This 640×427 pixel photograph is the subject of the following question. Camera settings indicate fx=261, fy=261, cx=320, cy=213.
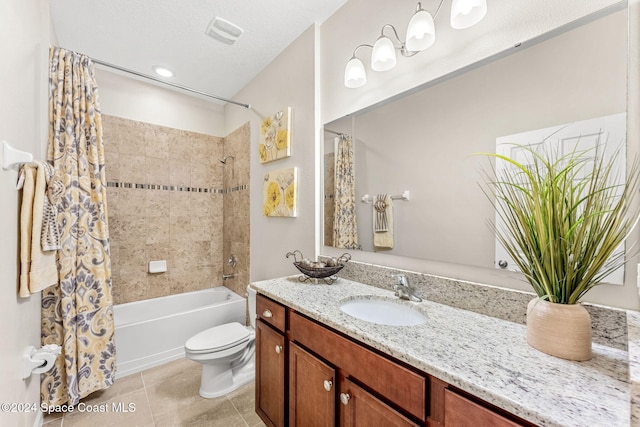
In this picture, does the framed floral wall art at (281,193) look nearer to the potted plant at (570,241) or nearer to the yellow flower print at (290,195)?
the yellow flower print at (290,195)

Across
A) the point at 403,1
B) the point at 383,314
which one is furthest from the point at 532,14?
the point at 383,314

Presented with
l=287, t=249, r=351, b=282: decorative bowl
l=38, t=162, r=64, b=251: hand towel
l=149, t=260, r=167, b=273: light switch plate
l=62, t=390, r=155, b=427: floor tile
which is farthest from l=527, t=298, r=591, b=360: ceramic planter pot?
l=149, t=260, r=167, b=273: light switch plate

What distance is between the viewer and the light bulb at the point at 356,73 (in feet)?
5.09

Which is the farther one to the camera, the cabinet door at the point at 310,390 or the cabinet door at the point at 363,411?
the cabinet door at the point at 310,390

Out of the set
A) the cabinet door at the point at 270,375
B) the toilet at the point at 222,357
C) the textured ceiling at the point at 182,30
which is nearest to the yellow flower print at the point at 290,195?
the toilet at the point at 222,357

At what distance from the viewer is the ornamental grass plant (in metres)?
0.73

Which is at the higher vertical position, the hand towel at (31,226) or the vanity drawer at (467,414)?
the hand towel at (31,226)

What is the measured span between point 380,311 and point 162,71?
291 centimetres

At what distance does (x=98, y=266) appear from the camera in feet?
6.18

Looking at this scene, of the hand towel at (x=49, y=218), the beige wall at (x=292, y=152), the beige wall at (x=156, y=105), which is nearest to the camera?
the hand towel at (x=49, y=218)

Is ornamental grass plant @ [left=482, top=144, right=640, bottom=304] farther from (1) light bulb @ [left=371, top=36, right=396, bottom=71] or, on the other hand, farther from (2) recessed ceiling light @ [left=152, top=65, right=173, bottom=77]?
(2) recessed ceiling light @ [left=152, top=65, right=173, bottom=77]

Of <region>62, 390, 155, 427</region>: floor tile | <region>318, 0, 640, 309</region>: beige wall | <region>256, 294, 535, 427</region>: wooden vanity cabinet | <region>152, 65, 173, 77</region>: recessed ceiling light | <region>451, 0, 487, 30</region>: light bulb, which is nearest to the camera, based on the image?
<region>256, 294, 535, 427</region>: wooden vanity cabinet

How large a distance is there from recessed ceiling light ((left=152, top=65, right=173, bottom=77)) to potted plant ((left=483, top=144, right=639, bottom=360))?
9.84 ft

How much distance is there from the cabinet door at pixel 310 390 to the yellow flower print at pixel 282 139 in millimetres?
1515
